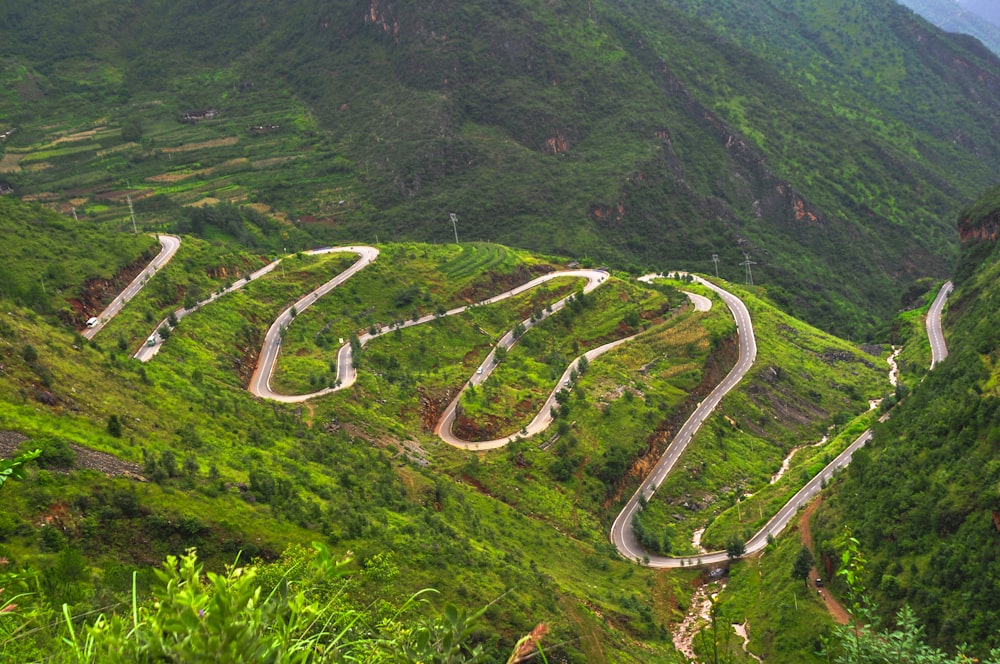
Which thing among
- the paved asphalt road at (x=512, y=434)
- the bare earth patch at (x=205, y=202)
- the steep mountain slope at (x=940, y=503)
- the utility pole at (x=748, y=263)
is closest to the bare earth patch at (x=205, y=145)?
the bare earth patch at (x=205, y=202)

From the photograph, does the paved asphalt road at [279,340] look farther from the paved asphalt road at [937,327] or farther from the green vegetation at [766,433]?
the paved asphalt road at [937,327]

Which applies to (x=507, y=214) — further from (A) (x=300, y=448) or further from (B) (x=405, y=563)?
(B) (x=405, y=563)

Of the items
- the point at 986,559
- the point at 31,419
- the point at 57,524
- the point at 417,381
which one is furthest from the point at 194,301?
the point at 986,559

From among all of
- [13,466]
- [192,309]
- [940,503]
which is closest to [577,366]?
[192,309]

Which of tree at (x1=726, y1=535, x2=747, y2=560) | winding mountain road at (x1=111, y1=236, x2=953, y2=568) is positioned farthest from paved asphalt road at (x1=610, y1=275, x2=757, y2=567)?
tree at (x1=726, y1=535, x2=747, y2=560)

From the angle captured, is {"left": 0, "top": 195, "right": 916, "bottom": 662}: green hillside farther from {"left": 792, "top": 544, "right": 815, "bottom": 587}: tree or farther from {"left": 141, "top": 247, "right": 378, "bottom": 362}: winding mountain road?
{"left": 792, "top": 544, "right": 815, "bottom": 587}: tree
